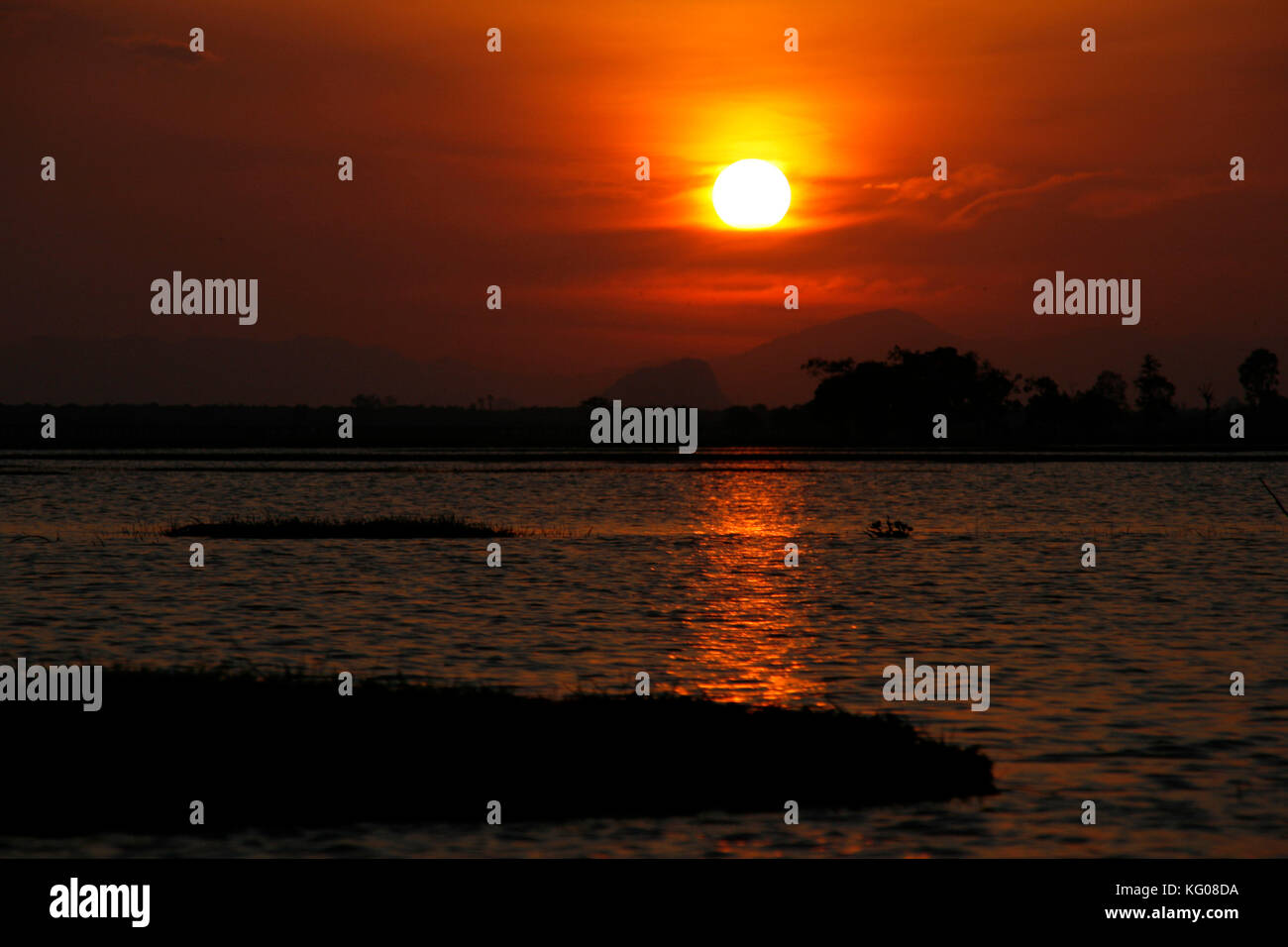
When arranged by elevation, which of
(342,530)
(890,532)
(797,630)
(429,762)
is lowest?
(429,762)

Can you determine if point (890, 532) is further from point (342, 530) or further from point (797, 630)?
point (797, 630)

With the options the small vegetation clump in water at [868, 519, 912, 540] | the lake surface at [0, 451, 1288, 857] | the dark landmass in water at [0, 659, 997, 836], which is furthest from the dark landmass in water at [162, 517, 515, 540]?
the dark landmass in water at [0, 659, 997, 836]

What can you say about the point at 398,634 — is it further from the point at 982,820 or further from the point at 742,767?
the point at 982,820

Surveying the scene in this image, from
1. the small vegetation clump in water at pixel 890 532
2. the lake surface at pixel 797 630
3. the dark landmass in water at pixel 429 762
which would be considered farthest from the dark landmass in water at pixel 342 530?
the dark landmass in water at pixel 429 762

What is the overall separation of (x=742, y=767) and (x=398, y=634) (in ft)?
51.9

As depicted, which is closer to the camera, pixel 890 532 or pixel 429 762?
pixel 429 762

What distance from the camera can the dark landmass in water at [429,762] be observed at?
720 inches

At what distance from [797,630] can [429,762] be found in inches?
Answer: 685

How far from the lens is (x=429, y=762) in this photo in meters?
19.5

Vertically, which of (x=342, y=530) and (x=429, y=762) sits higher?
(x=342, y=530)

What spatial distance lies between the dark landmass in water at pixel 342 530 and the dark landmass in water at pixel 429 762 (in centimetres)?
4353

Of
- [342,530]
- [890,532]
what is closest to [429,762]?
[342,530]
